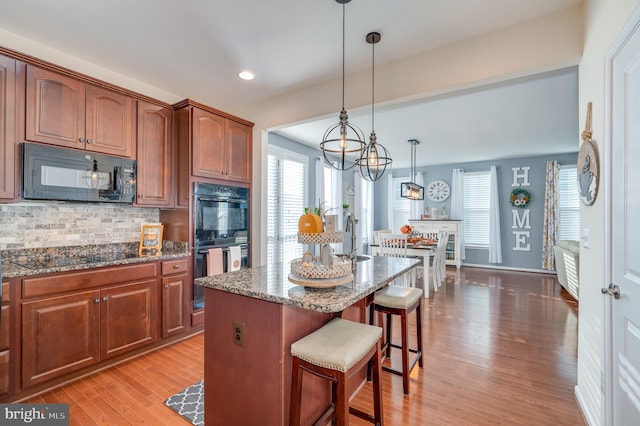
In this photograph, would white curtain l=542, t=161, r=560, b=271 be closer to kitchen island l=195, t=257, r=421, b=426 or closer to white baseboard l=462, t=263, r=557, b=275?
white baseboard l=462, t=263, r=557, b=275

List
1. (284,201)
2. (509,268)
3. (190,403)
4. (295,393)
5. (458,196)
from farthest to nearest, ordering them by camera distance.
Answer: (458,196), (509,268), (284,201), (190,403), (295,393)

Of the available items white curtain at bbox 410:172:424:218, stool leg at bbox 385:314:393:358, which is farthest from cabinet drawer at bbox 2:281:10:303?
white curtain at bbox 410:172:424:218

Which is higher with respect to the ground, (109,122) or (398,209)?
(109,122)

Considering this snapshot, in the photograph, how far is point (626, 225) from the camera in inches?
54.9

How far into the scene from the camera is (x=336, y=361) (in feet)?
4.47

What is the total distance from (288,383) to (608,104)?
221 centimetres

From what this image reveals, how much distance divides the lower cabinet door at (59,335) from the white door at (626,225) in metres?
3.33

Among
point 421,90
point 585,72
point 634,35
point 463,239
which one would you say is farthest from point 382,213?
point 634,35

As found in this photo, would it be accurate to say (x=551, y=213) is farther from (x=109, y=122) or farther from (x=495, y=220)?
(x=109, y=122)

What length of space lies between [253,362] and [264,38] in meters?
2.36

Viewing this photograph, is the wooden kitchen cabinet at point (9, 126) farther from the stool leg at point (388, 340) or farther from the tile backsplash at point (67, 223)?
the stool leg at point (388, 340)

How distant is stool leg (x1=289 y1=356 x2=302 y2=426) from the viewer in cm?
145

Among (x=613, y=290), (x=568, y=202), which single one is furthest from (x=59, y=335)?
(x=568, y=202)

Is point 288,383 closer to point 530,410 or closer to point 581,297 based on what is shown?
point 530,410
